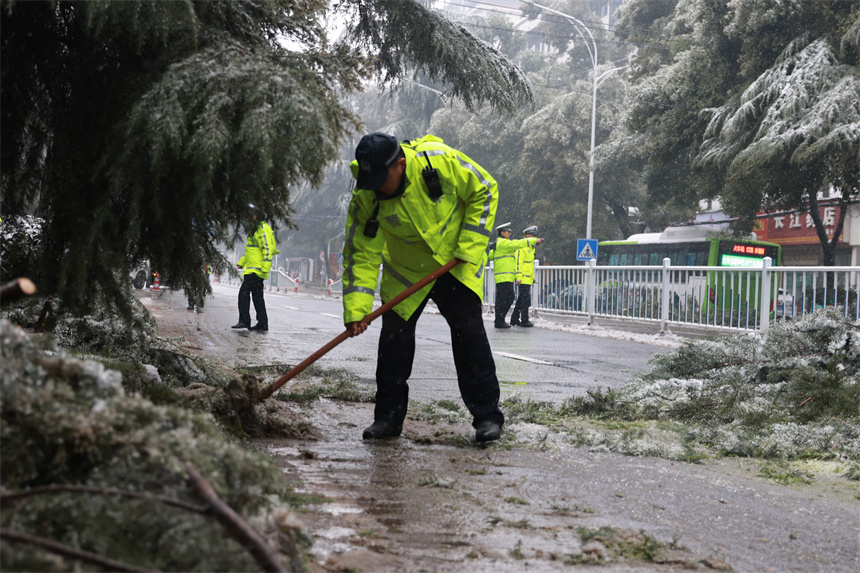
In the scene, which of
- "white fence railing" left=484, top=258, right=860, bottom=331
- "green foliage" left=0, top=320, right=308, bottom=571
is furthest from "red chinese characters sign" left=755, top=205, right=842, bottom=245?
"green foliage" left=0, top=320, right=308, bottom=571

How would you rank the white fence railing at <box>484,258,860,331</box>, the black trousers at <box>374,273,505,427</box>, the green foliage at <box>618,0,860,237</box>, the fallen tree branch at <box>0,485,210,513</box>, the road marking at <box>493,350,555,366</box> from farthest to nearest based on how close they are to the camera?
the green foliage at <box>618,0,860,237</box> → the white fence railing at <box>484,258,860,331</box> → the road marking at <box>493,350,555,366</box> → the black trousers at <box>374,273,505,427</box> → the fallen tree branch at <box>0,485,210,513</box>

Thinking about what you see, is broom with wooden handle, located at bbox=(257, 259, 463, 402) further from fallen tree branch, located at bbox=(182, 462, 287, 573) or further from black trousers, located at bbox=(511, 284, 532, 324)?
black trousers, located at bbox=(511, 284, 532, 324)

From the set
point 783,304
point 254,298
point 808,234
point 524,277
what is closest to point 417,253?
point 254,298

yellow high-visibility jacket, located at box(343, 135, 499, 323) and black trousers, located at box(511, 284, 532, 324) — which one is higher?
yellow high-visibility jacket, located at box(343, 135, 499, 323)

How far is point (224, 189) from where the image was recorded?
367 centimetres

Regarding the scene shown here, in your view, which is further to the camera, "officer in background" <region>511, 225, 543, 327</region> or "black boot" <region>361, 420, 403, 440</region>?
"officer in background" <region>511, 225, 543, 327</region>

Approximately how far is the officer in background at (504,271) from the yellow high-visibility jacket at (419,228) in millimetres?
11146

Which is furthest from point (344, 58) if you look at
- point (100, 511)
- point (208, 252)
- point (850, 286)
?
point (850, 286)

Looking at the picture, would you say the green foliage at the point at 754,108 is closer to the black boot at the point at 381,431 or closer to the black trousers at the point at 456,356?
the black trousers at the point at 456,356

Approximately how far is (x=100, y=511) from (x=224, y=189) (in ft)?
7.19

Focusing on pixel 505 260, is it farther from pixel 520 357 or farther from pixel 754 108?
pixel 754 108

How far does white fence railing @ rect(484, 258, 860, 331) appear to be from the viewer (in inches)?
457

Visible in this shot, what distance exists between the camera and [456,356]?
15.5ft

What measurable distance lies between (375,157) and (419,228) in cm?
44
